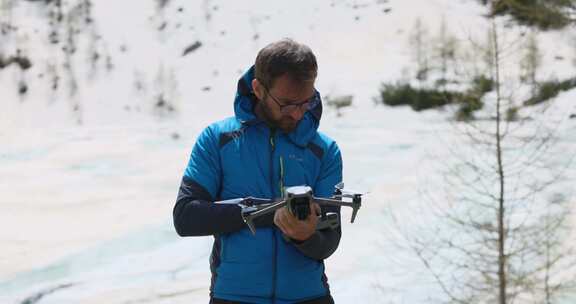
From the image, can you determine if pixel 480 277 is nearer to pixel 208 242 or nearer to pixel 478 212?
pixel 478 212

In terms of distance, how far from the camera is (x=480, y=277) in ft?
19.2

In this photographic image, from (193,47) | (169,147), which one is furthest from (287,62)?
(193,47)

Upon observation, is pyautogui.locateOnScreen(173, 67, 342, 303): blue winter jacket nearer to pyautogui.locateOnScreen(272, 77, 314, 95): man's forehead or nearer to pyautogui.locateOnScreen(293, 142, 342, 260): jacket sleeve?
pyautogui.locateOnScreen(293, 142, 342, 260): jacket sleeve

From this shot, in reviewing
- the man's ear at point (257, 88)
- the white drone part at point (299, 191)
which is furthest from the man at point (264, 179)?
the white drone part at point (299, 191)

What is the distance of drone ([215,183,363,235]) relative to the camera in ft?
3.97

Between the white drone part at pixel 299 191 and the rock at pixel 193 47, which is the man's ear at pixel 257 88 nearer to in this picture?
the white drone part at pixel 299 191

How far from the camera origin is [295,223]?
1.26 meters

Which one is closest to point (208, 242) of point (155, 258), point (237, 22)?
point (155, 258)

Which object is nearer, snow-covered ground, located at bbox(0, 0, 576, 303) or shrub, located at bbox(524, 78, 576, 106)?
snow-covered ground, located at bbox(0, 0, 576, 303)

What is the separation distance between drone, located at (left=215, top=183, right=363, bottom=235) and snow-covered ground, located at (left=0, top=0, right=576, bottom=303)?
12.9 ft

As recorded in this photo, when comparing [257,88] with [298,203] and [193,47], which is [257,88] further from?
[193,47]

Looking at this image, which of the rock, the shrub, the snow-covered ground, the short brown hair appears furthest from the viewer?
the rock

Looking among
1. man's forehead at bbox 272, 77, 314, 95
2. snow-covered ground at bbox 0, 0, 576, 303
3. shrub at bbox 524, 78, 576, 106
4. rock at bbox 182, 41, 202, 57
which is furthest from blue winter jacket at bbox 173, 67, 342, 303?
rock at bbox 182, 41, 202, 57

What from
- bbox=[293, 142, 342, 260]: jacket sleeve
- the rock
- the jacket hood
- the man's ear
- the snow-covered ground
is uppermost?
the man's ear
